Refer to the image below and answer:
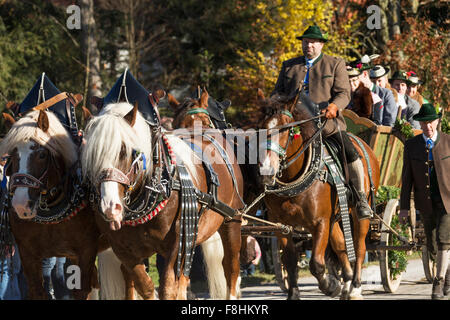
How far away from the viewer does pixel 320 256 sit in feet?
25.2

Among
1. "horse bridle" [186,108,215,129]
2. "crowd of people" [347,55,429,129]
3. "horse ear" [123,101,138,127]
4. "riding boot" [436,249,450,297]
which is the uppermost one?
"crowd of people" [347,55,429,129]

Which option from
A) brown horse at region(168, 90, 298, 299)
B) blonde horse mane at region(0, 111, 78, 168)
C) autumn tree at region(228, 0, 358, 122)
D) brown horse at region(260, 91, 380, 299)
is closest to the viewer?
blonde horse mane at region(0, 111, 78, 168)

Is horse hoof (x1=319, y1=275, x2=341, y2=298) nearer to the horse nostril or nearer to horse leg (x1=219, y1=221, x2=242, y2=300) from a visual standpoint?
horse leg (x1=219, y1=221, x2=242, y2=300)

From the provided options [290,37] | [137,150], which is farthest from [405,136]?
[290,37]

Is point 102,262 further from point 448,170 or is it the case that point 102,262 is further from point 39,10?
point 39,10

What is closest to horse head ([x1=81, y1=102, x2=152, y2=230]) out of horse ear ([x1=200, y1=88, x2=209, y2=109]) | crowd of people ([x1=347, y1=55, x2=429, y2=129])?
horse ear ([x1=200, y1=88, x2=209, y2=109])

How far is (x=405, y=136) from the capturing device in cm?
996

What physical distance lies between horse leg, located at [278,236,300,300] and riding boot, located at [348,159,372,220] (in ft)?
2.64

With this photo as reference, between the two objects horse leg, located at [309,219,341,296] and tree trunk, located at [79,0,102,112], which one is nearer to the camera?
horse leg, located at [309,219,341,296]

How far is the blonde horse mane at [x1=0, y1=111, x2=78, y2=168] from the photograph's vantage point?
233 inches

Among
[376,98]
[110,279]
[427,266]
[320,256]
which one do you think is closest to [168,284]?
[110,279]

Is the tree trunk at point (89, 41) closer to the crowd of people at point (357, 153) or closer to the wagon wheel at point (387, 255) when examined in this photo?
the wagon wheel at point (387, 255)

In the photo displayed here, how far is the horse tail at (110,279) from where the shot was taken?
7.05 metres

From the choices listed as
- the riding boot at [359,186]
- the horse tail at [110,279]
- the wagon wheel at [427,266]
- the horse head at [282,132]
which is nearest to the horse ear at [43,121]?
the horse tail at [110,279]
